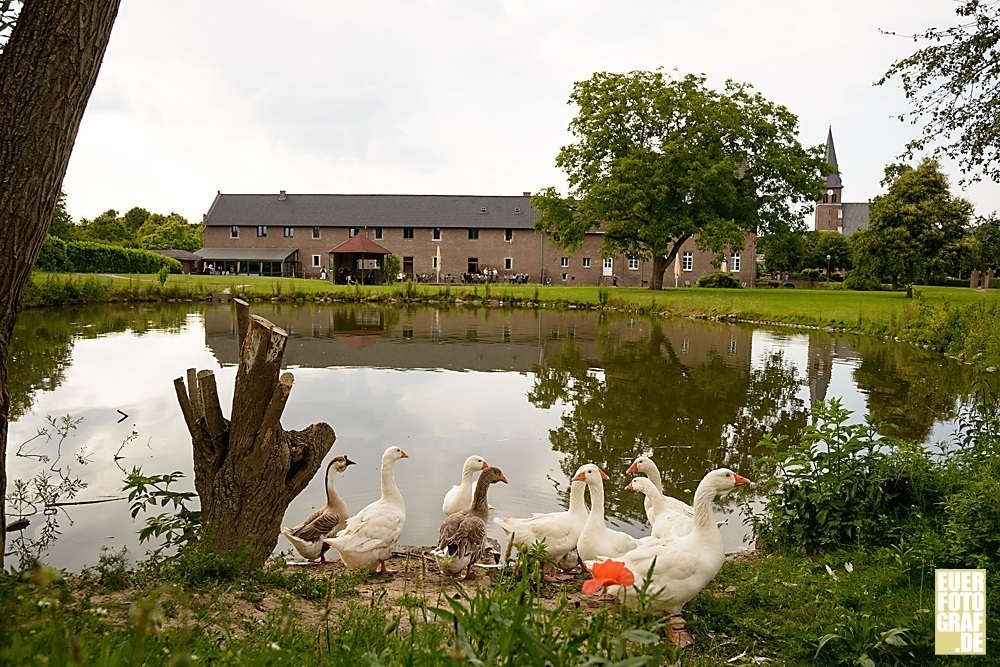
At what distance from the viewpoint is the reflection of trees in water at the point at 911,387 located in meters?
10.1

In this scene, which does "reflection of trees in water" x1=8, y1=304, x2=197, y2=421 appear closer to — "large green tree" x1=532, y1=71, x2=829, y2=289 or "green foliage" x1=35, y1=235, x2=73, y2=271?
"green foliage" x1=35, y1=235, x2=73, y2=271

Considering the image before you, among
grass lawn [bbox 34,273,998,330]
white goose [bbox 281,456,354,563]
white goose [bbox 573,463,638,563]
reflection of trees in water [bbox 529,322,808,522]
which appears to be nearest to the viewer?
white goose [bbox 573,463,638,563]

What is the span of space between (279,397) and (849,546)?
3.89m

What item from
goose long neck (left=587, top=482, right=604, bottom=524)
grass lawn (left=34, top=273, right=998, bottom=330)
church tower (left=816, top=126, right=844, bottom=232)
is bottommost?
goose long neck (left=587, top=482, right=604, bottom=524)

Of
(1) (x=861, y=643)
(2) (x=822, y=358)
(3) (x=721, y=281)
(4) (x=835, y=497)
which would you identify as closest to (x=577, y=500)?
(4) (x=835, y=497)

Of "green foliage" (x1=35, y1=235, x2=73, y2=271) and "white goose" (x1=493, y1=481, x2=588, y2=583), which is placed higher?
"green foliage" (x1=35, y1=235, x2=73, y2=271)

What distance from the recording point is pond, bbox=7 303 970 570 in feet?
21.7

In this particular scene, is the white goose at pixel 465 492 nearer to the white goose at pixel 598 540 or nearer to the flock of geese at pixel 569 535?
the flock of geese at pixel 569 535

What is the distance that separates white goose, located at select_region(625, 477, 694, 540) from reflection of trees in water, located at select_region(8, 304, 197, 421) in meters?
7.70

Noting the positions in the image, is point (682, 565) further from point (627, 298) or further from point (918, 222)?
point (918, 222)

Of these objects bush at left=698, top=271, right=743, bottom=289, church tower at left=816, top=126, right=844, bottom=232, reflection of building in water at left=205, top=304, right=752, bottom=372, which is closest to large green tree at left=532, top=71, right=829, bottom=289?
reflection of building in water at left=205, top=304, right=752, bottom=372

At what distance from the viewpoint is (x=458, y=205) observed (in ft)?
185

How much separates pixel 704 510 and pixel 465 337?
16.2 metres

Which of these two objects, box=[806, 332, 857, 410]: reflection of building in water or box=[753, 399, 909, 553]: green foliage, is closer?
box=[753, 399, 909, 553]: green foliage
